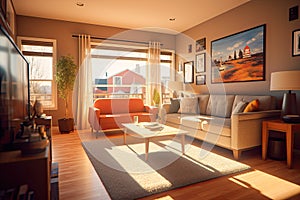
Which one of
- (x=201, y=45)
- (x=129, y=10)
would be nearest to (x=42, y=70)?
(x=129, y=10)

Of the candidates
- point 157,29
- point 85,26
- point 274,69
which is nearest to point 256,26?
point 274,69

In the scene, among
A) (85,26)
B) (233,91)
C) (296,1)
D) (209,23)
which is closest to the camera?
(296,1)

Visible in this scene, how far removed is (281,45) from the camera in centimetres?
320

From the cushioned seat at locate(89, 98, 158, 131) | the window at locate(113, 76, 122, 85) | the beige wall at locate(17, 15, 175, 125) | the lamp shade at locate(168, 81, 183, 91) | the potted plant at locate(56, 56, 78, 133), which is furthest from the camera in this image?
the window at locate(113, 76, 122, 85)

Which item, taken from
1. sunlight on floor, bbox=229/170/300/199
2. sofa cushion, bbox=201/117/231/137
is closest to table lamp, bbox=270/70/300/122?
sofa cushion, bbox=201/117/231/137

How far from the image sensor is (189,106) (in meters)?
4.24

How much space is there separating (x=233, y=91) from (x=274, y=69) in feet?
3.04

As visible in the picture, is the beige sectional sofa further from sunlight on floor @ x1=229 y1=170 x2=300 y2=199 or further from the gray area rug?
sunlight on floor @ x1=229 y1=170 x2=300 y2=199

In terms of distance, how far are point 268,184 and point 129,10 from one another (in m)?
3.96

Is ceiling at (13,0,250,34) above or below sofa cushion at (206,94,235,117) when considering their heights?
above

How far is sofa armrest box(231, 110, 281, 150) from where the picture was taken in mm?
2670

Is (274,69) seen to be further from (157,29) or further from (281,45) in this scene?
(157,29)

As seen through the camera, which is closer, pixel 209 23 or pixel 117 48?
pixel 209 23

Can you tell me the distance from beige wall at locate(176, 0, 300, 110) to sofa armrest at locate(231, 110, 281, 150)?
81 cm
